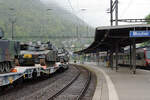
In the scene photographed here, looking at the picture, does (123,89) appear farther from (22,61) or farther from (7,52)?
(22,61)

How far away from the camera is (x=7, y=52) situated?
10.1 meters

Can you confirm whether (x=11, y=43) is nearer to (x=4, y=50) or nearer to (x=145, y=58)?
(x=4, y=50)

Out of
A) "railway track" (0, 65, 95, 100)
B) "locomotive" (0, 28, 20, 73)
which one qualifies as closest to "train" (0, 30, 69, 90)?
"locomotive" (0, 28, 20, 73)

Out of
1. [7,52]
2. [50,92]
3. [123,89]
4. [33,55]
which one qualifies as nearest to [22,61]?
[33,55]

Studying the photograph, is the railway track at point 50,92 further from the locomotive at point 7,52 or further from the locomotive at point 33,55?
the locomotive at point 33,55

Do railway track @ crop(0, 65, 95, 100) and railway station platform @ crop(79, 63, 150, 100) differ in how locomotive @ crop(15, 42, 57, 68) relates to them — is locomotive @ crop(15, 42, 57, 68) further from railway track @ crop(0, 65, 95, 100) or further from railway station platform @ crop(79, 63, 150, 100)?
railway station platform @ crop(79, 63, 150, 100)

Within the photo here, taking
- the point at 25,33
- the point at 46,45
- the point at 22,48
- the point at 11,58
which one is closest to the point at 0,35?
A: the point at 11,58

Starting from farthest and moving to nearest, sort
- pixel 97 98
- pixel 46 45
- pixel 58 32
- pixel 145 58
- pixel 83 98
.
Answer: pixel 58 32 < pixel 145 58 < pixel 46 45 < pixel 83 98 < pixel 97 98

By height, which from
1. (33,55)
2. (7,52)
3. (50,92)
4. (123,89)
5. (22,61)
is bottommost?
(50,92)

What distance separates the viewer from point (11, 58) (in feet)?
34.8

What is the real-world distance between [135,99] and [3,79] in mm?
4841

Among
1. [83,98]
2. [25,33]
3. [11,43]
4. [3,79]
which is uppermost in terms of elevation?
[25,33]

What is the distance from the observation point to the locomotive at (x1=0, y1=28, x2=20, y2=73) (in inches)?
380

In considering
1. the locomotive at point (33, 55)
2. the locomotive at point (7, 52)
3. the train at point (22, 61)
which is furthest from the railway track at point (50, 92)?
the locomotive at point (33, 55)
